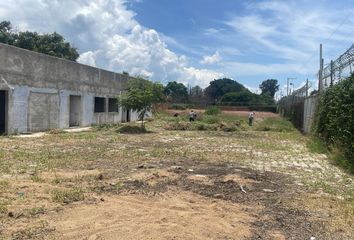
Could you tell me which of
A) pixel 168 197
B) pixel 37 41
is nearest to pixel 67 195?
pixel 168 197

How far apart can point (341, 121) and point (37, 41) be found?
3907 centimetres

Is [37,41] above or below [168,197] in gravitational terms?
above

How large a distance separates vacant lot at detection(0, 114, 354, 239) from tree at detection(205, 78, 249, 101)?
3481 inches

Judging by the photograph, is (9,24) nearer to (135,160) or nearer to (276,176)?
(135,160)

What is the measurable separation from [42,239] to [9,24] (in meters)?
48.1

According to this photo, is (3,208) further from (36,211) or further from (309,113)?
(309,113)

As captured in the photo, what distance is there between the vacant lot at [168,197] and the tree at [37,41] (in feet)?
115

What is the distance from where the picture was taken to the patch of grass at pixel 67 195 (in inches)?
291

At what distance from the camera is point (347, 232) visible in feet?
21.0

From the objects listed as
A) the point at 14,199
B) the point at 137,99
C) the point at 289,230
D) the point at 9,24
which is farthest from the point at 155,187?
the point at 9,24

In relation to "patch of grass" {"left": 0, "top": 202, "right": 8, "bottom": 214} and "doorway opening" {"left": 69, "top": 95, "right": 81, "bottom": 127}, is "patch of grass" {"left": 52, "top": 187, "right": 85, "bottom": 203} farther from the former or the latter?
"doorway opening" {"left": 69, "top": 95, "right": 81, "bottom": 127}

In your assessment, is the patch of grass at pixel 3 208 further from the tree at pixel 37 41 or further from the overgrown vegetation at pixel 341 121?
the tree at pixel 37 41

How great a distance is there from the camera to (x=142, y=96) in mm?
28234

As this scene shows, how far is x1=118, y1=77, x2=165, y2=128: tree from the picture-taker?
1115 inches
